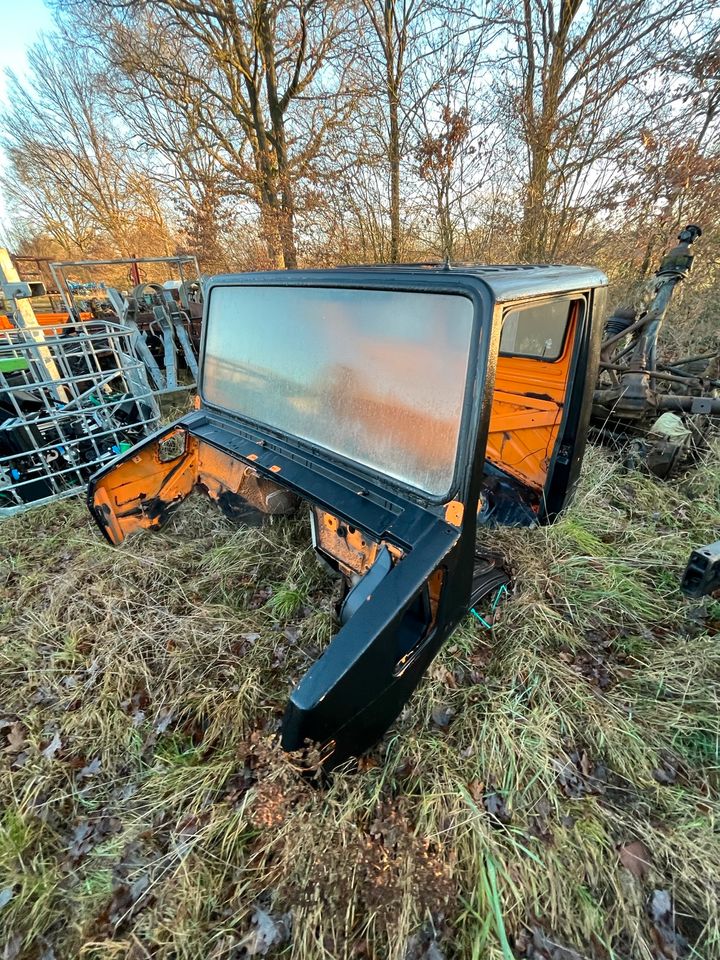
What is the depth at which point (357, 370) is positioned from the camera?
6.56ft

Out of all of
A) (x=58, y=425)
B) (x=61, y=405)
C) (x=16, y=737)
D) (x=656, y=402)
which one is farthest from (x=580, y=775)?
(x=61, y=405)

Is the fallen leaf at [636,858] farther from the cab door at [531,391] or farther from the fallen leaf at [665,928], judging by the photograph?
the cab door at [531,391]

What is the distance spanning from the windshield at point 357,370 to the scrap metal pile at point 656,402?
310 centimetres

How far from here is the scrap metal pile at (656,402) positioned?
3.84 metres

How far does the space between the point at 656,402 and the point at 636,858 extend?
3.65m

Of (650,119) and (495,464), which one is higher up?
(650,119)

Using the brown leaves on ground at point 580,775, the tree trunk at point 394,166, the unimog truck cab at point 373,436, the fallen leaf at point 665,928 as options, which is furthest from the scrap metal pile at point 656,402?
the tree trunk at point 394,166

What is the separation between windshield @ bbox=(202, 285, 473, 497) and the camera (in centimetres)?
167

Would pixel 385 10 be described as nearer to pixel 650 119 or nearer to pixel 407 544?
pixel 650 119

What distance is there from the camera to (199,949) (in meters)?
1.38

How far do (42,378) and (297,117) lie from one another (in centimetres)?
918

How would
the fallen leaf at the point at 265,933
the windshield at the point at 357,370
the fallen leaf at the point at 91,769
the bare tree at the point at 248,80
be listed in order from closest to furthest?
1. the fallen leaf at the point at 265,933
2. the windshield at the point at 357,370
3. the fallen leaf at the point at 91,769
4. the bare tree at the point at 248,80

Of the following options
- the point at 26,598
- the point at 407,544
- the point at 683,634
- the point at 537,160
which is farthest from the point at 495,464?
the point at 537,160

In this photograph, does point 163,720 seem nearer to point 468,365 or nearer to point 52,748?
point 52,748
